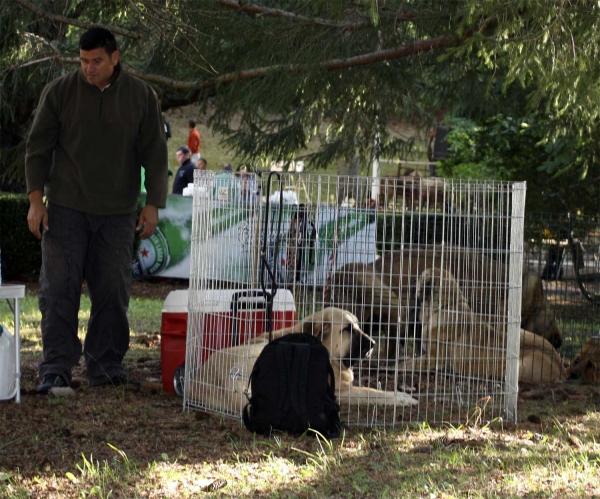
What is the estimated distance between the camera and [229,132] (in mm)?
9781

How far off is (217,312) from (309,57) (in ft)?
6.30

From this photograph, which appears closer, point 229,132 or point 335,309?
point 335,309

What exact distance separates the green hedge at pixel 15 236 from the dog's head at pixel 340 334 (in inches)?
330

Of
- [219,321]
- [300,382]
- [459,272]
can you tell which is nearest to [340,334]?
[300,382]

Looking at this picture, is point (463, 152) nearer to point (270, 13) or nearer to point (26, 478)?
point (270, 13)

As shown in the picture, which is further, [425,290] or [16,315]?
[425,290]

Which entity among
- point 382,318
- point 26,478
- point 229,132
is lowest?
point 26,478

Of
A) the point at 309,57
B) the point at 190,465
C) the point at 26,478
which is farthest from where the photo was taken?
the point at 309,57

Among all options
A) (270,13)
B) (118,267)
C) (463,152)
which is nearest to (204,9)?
(270,13)

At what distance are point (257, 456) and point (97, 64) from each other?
278 cm

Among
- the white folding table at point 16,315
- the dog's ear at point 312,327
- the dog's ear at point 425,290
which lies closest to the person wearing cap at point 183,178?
the dog's ear at point 425,290

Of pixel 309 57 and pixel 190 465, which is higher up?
pixel 309 57

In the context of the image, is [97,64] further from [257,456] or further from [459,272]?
[257,456]

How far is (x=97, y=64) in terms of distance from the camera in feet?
18.5
